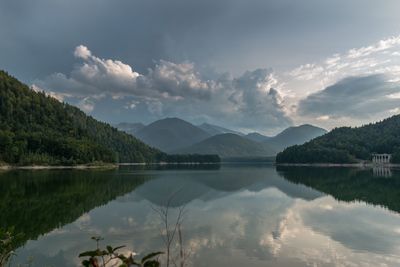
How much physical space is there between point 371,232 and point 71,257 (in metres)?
27.9

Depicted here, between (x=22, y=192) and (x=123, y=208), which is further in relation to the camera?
(x=22, y=192)

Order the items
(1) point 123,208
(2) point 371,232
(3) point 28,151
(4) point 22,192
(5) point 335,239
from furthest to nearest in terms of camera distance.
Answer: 1. (3) point 28,151
2. (4) point 22,192
3. (1) point 123,208
4. (2) point 371,232
5. (5) point 335,239

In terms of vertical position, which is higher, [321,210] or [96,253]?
[96,253]

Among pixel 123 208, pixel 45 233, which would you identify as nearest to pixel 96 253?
pixel 45 233

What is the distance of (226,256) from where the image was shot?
2666 centimetres

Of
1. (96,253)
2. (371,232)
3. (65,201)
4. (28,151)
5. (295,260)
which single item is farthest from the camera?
(28,151)

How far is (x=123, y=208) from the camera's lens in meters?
53.8

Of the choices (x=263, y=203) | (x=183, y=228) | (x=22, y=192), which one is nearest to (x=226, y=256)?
(x=183, y=228)

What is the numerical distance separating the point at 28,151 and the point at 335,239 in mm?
180352

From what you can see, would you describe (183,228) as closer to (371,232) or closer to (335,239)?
(335,239)

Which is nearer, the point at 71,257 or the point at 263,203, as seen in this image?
the point at 71,257

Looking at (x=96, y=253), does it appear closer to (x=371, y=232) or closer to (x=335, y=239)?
(x=335, y=239)

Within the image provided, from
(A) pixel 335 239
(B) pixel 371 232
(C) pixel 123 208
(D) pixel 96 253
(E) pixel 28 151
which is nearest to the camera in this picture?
(D) pixel 96 253

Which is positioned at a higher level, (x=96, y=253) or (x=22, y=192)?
(x=96, y=253)
